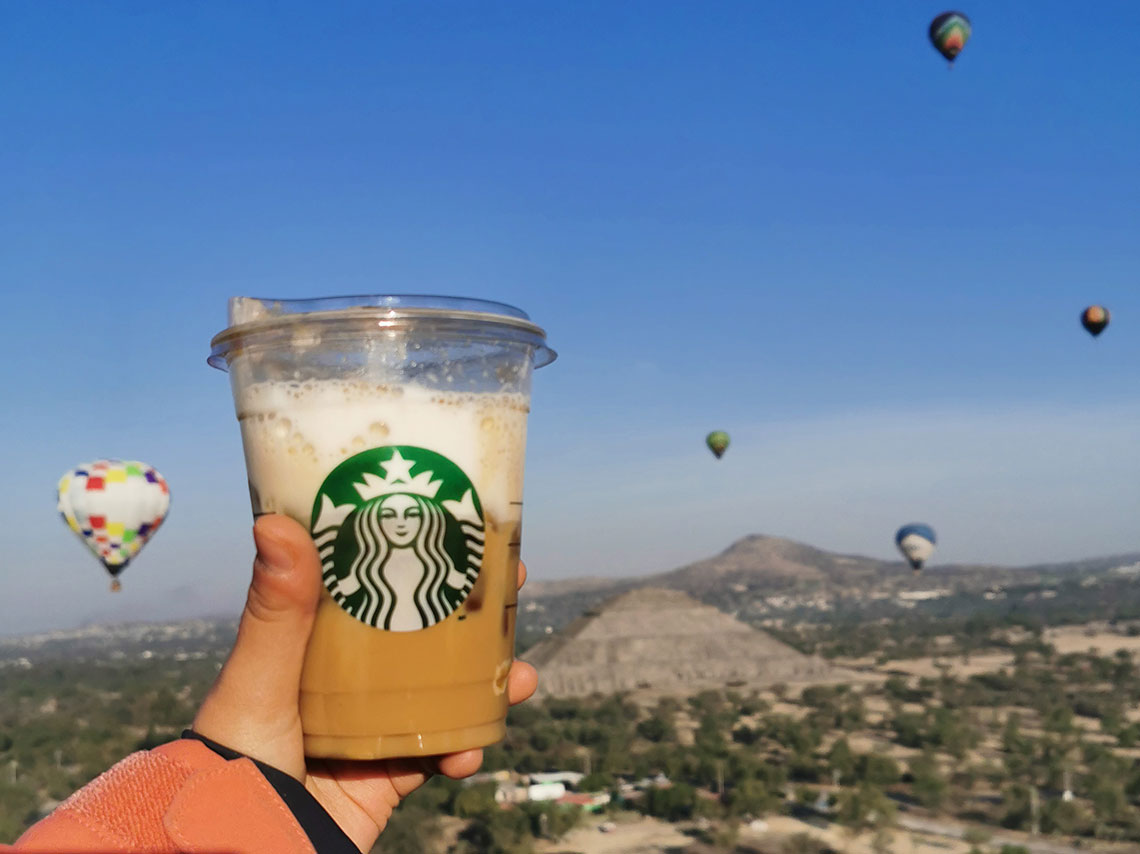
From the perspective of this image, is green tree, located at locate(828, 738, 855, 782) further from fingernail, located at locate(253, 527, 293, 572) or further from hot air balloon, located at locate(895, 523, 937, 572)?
fingernail, located at locate(253, 527, 293, 572)

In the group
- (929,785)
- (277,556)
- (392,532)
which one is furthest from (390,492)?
(929,785)

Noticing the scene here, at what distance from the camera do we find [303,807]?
1.76 meters

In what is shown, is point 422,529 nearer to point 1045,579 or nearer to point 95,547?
point 95,547

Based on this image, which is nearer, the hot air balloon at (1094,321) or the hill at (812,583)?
the hot air balloon at (1094,321)

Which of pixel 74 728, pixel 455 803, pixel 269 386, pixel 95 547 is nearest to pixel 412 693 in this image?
pixel 269 386

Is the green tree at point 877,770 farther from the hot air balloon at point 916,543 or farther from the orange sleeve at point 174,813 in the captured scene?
the orange sleeve at point 174,813

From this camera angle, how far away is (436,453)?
183 centimetres

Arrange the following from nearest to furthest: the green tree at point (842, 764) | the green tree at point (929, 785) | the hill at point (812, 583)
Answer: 1. the green tree at point (929, 785)
2. the green tree at point (842, 764)
3. the hill at point (812, 583)

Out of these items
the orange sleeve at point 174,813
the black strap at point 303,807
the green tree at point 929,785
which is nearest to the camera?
the orange sleeve at point 174,813

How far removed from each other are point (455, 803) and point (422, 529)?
3673cm

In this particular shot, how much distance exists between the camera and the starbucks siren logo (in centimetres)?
179

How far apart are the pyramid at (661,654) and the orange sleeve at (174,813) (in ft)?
201

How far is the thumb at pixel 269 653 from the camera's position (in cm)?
176

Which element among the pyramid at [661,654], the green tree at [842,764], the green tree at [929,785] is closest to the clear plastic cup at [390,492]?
the green tree at [929,785]
